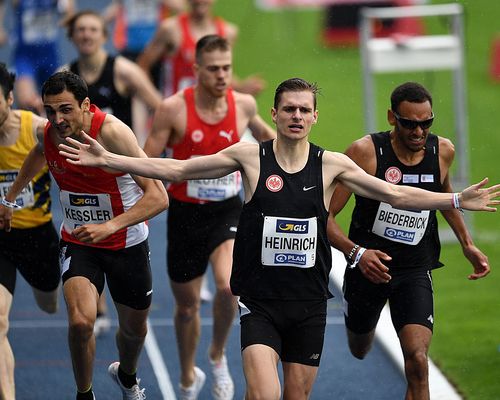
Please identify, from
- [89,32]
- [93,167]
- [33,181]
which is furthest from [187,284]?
[89,32]

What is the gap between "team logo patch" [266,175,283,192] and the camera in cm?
741

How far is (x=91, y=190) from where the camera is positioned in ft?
26.9

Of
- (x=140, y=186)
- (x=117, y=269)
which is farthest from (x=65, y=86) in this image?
(x=117, y=269)

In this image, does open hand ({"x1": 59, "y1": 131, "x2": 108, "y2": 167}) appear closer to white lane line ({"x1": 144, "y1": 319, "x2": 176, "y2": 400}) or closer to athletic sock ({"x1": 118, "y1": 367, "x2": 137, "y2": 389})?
athletic sock ({"x1": 118, "y1": 367, "x2": 137, "y2": 389})

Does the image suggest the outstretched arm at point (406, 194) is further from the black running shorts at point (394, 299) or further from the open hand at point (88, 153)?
the open hand at point (88, 153)

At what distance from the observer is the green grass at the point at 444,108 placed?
36.0 feet

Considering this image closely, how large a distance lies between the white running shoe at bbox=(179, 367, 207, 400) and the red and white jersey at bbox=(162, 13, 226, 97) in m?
5.79

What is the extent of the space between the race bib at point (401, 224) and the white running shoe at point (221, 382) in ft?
6.04

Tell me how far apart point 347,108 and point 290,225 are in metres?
16.9

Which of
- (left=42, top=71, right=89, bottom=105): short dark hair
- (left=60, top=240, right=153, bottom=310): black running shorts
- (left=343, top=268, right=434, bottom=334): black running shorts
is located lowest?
(left=343, top=268, right=434, bottom=334): black running shorts

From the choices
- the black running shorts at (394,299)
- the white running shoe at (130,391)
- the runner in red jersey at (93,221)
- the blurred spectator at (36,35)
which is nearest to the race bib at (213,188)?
the runner in red jersey at (93,221)

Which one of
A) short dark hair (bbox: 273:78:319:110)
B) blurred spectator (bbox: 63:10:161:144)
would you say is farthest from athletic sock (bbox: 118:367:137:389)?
blurred spectator (bbox: 63:10:161:144)

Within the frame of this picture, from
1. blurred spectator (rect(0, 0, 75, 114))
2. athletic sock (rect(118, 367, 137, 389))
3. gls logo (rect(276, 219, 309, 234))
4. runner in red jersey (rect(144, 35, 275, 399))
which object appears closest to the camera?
gls logo (rect(276, 219, 309, 234))

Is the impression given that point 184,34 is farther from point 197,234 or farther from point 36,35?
point 197,234
